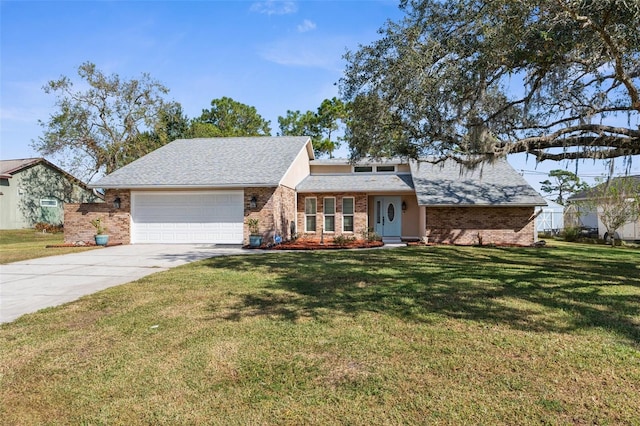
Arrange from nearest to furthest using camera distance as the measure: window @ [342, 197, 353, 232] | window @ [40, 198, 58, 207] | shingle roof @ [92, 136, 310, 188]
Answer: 1. shingle roof @ [92, 136, 310, 188]
2. window @ [342, 197, 353, 232]
3. window @ [40, 198, 58, 207]

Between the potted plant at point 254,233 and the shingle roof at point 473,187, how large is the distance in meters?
6.83

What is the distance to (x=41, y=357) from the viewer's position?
3.89 meters

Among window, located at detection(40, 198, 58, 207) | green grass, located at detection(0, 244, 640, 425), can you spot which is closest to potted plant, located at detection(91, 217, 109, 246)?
green grass, located at detection(0, 244, 640, 425)

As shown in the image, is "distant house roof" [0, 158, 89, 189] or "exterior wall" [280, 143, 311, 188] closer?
"exterior wall" [280, 143, 311, 188]

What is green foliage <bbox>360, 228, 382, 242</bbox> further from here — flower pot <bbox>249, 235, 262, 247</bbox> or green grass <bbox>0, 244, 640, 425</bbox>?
green grass <bbox>0, 244, 640, 425</bbox>

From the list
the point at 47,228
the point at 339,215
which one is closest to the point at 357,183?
the point at 339,215

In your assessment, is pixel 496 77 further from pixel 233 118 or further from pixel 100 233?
pixel 233 118

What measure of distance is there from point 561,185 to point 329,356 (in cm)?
5422

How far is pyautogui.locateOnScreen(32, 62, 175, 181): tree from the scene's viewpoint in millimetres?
28016

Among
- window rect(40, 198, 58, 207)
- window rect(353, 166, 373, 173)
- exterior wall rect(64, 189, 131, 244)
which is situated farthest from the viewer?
window rect(40, 198, 58, 207)

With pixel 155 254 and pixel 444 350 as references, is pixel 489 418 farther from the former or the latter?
pixel 155 254

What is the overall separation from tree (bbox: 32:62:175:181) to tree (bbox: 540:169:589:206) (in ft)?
149

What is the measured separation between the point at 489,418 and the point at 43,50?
15.5 meters

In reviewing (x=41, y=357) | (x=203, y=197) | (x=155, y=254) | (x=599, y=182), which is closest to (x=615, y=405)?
(x=41, y=357)
